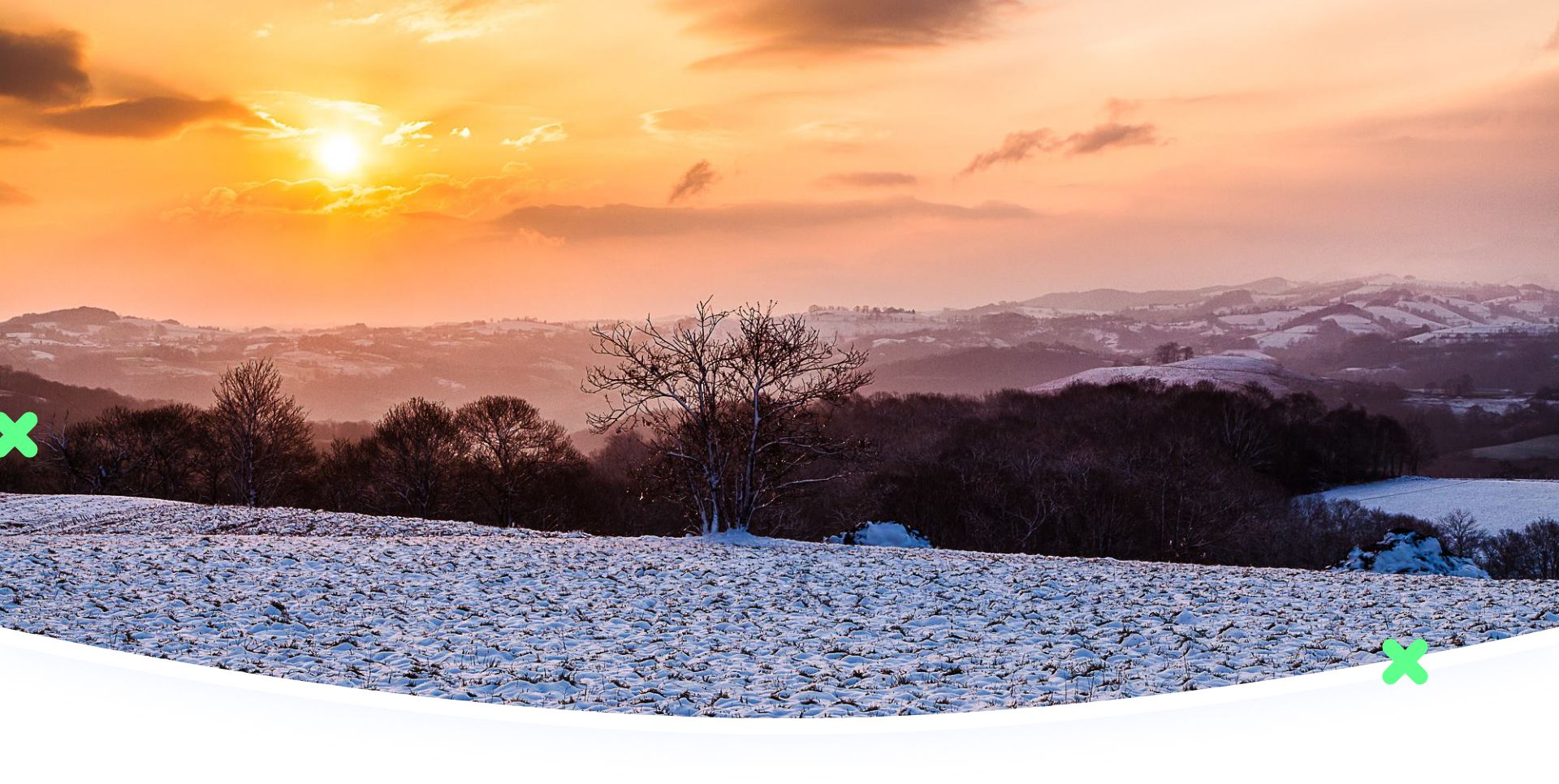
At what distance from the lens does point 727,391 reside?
2578cm

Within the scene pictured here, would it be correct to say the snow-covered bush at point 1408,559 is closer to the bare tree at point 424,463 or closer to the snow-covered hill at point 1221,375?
the bare tree at point 424,463

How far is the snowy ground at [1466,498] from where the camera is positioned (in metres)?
56.3

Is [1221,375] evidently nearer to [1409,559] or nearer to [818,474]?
[818,474]

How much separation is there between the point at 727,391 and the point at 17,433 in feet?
58.8

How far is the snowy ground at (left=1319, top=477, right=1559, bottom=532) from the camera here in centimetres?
5631

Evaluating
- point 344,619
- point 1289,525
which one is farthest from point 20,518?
point 1289,525

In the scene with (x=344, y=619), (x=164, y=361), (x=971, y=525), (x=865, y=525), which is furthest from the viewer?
(x=164, y=361)

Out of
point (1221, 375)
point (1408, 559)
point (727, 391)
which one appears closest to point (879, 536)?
point (727, 391)

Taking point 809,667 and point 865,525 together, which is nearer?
point 809,667

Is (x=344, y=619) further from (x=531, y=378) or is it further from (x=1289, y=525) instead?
(x=1289, y=525)

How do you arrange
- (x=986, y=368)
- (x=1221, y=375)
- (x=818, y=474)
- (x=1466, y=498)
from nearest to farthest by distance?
1. (x=818, y=474)
2. (x=1466, y=498)
3. (x=986, y=368)
4. (x=1221, y=375)

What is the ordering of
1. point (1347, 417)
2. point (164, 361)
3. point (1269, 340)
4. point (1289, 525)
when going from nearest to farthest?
point (1289, 525), point (164, 361), point (1347, 417), point (1269, 340)

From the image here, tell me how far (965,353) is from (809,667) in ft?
235

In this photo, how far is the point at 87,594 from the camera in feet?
50.3
